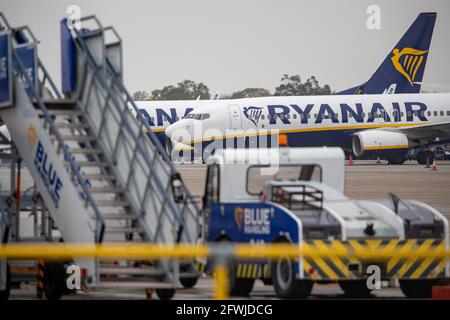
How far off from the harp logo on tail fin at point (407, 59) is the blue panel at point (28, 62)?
206 feet

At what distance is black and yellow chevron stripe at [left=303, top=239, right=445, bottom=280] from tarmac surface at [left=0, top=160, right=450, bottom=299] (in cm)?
82

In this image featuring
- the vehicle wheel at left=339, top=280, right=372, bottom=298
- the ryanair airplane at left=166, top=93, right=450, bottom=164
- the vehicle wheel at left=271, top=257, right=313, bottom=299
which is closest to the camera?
the vehicle wheel at left=271, top=257, right=313, bottom=299

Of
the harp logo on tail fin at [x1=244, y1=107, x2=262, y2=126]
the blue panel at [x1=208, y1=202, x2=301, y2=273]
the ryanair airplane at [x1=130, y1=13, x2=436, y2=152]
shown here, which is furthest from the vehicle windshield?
the ryanair airplane at [x1=130, y1=13, x2=436, y2=152]

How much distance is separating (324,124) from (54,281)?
48.6m

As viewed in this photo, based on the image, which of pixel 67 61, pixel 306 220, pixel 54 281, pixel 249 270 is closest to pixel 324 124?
pixel 67 61

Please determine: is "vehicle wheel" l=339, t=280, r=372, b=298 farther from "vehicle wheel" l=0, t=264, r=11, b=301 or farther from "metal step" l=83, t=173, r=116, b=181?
"vehicle wheel" l=0, t=264, r=11, b=301

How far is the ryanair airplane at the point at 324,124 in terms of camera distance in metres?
62.2

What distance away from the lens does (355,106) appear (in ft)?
213

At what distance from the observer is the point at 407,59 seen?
7962 centimetres

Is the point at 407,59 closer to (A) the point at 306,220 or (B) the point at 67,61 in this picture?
(B) the point at 67,61

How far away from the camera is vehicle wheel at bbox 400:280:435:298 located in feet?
53.2

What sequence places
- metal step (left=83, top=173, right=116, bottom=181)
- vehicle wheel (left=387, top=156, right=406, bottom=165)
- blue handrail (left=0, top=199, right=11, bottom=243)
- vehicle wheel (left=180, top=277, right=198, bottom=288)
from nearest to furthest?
blue handrail (left=0, top=199, right=11, bottom=243), metal step (left=83, top=173, right=116, bottom=181), vehicle wheel (left=180, top=277, right=198, bottom=288), vehicle wheel (left=387, top=156, right=406, bottom=165)

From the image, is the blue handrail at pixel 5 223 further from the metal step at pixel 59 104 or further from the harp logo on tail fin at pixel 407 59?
the harp logo on tail fin at pixel 407 59

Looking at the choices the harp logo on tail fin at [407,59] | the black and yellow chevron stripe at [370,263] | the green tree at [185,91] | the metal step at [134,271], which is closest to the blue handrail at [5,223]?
the metal step at [134,271]
